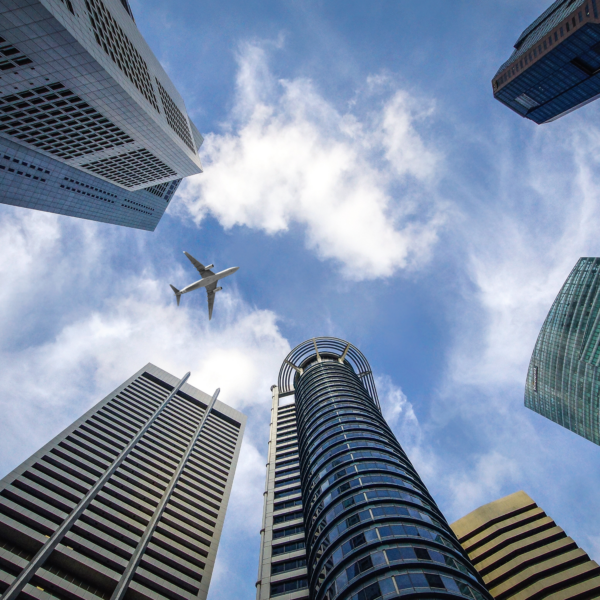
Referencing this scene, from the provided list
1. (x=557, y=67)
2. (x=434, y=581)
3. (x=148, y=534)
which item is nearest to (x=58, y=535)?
(x=148, y=534)

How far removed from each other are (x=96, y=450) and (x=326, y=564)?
52807 millimetres

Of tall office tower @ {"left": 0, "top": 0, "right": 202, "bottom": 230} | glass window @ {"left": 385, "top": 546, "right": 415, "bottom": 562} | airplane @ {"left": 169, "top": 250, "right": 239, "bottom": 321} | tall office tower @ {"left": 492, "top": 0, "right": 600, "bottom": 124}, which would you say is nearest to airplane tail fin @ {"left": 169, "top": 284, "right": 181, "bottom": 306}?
airplane @ {"left": 169, "top": 250, "right": 239, "bottom": 321}

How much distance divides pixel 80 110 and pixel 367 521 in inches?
2603

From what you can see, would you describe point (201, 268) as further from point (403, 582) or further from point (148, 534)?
point (403, 582)

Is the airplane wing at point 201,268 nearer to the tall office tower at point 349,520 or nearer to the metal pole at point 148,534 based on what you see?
the tall office tower at point 349,520

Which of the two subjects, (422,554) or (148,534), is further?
(148,534)

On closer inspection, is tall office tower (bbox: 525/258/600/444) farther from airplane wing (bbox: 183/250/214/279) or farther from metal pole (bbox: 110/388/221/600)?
metal pole (bbox: 110/388/221/600)

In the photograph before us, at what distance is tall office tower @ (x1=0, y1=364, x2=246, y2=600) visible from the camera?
4722cm

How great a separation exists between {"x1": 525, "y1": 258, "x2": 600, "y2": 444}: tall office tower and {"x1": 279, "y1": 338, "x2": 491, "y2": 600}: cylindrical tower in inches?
3617

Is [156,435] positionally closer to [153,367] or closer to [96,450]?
[96,450]

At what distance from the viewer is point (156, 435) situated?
3159 inches

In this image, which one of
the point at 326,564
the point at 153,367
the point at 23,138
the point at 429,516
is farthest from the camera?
the point at 153,367

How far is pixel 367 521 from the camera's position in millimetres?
36219

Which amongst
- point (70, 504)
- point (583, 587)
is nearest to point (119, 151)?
point (70, 504)
